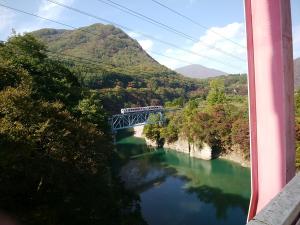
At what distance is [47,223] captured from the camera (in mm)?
7328

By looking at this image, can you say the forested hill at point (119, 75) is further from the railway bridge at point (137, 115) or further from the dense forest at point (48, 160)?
the railway bridge at point (137, 115)

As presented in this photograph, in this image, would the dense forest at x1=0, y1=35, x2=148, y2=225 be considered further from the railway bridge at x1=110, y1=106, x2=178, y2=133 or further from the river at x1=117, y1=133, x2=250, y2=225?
the railway bridge at x1=110, y1=106, x2=178, y2=133

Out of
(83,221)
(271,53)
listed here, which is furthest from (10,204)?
(271,53)

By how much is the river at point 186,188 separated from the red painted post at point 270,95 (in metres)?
9.12

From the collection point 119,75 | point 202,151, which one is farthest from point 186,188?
point 119,75

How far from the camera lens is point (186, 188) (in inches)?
545

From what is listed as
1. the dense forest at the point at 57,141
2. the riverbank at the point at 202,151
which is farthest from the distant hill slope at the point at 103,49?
the dense forest at the point at 57,141

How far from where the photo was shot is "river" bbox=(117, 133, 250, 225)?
10.5 m

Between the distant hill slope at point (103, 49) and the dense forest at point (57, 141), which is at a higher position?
the distant hill slope at point (103, 49)

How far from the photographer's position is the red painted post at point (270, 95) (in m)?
1.42

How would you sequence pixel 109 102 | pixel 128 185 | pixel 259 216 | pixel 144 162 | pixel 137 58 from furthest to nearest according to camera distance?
1. pixel 137 58
2. pixel 109 102
3. pixel 144 162
4. pixel 128 185
5. pixel 259 216

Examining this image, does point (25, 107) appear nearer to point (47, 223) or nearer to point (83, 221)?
point (47, 223)

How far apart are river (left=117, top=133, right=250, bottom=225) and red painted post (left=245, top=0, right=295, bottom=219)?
9118mm

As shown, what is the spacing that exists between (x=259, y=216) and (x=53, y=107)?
348 inches
